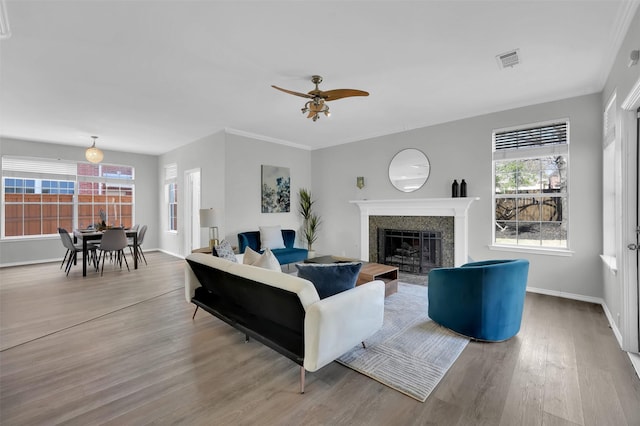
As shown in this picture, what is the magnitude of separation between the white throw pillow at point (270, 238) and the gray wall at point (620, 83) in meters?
4.57

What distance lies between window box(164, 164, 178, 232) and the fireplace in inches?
202

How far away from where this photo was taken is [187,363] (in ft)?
7.67

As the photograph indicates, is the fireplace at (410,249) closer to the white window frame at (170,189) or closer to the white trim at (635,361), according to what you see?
the white trim at (635,361)

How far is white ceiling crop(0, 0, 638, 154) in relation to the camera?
86.5 inches

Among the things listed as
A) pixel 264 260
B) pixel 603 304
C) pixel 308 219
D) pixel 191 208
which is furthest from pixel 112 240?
pixel 603 304

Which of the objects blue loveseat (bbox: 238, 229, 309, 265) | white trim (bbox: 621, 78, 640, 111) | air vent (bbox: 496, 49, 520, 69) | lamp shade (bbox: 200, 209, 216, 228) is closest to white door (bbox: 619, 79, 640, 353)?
white trim (bbox: 621, 78, 640, 111)

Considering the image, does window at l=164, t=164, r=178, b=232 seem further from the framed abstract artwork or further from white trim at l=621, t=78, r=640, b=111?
white trim at l=621, t=78, r=640, b=111

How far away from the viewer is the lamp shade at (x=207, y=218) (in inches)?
194

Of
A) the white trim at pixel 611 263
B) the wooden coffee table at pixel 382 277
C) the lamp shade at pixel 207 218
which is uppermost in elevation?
the lamp shade at pixel 207 218

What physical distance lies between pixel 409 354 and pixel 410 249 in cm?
301

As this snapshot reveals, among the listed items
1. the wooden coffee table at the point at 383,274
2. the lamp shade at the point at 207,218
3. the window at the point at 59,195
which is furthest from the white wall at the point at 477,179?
the window at the point at 59,195

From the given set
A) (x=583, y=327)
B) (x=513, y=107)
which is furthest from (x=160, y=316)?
(x=513, y=107)

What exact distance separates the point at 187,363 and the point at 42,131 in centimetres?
584

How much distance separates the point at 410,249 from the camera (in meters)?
5.27
